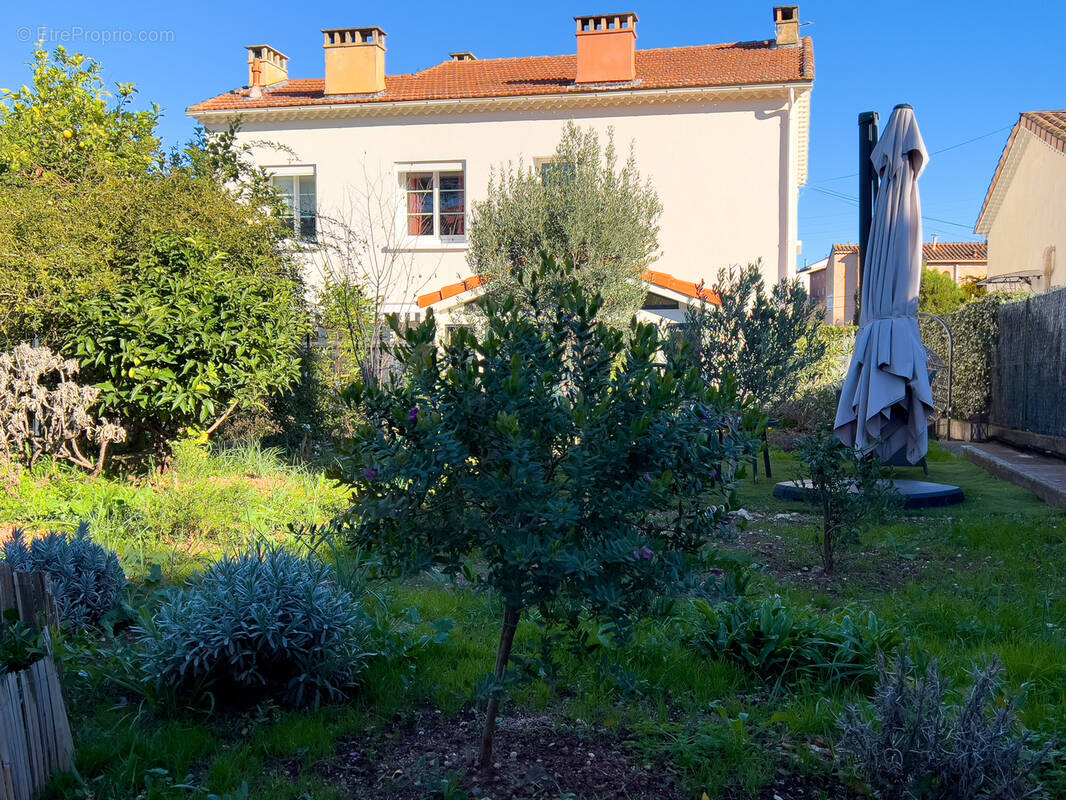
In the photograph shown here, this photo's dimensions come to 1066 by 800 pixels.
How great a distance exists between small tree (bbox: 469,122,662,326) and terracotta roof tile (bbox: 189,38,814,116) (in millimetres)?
3732

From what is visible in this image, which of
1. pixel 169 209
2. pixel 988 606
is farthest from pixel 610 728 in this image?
pixel 169 209

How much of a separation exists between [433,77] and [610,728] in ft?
58.3

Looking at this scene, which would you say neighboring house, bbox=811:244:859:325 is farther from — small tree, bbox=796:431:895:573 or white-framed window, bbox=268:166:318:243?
small tree, bbox=796:431:895:573

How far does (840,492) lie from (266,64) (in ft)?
57.3

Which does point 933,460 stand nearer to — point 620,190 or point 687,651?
point 620,190

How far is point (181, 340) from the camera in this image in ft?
23.1

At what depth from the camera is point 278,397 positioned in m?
9.38

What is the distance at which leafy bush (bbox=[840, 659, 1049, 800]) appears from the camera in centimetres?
232

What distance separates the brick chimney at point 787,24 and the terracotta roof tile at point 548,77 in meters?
0.26

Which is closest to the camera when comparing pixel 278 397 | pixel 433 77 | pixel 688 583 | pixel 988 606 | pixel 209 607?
pixel 688 583

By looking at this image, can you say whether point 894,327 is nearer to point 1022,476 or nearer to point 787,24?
point 1022,476

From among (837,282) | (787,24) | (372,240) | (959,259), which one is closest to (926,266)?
(959,259)

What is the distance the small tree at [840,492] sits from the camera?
5000mm

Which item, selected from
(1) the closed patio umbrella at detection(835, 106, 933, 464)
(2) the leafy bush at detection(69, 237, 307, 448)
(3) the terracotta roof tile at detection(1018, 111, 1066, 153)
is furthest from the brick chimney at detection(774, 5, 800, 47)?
(2) the leafy bush at detection(69, 237, 307, 448)
